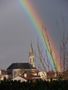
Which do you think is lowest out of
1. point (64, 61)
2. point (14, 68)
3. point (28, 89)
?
point (28, 89)

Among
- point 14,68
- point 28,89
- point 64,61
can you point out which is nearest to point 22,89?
point 28,89

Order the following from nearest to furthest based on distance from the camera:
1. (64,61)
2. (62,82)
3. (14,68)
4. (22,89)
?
(22,89) → (62,82) → (64,61) → (14,68)

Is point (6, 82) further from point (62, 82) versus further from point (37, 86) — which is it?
point (62, 82)

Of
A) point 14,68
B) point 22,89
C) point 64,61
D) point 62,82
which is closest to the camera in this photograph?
point 22,89

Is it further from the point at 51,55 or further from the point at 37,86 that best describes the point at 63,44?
the point at 37,86

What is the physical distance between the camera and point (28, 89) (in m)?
22.8

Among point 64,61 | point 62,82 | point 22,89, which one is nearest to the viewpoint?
point 22,89

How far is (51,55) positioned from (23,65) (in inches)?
4482

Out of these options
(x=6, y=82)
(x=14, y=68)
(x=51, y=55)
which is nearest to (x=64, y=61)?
(x=51, y=55)

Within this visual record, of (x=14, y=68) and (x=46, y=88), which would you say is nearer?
(x=46, y=88)

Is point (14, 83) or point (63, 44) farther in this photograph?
point (63, 44)

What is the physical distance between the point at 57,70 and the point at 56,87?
373cm

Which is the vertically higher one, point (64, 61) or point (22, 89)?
point (64, 61)

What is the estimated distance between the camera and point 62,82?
2459cm
